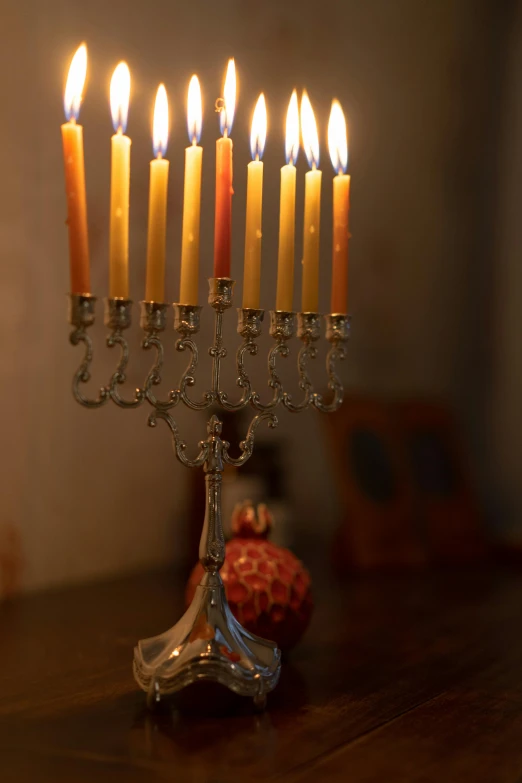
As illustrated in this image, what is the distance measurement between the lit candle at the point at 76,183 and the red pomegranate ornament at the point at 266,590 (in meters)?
0.35

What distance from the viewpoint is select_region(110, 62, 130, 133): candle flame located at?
74 centimetres

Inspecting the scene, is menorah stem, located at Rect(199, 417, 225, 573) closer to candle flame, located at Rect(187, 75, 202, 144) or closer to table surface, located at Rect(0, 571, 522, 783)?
table surface, located at Rect(0, 571, 522, 783)

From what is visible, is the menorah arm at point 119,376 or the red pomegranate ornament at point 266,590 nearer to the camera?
the menorah arm at point 119,376

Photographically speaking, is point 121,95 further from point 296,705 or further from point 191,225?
point 296,705

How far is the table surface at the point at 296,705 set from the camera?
68 cm

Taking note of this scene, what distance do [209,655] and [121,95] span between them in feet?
1.54

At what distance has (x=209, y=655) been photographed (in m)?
0.79

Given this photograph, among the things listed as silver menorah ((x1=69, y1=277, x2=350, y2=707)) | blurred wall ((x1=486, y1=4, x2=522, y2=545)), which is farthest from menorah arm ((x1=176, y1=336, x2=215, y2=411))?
blurred wall ((x1=486, y1=4, x2=522, y2=545))

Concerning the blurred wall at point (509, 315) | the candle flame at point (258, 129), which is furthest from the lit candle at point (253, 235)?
the blurred wall at point (509, 315)

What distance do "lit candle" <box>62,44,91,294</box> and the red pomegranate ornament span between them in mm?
355

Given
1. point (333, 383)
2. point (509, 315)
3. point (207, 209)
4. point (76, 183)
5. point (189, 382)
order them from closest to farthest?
point (76, 183), point (189, 382), point (333, 383), point (207, 209), point (509, 315)

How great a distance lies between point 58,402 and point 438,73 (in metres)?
1.22

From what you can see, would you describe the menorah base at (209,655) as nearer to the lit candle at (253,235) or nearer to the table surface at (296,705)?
the table surface at (296,705)

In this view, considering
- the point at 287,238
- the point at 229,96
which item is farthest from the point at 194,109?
the point at 287,238
